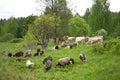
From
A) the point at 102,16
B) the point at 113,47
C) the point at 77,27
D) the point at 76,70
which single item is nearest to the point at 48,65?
the point at 76,70

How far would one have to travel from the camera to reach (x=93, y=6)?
68.1 metres

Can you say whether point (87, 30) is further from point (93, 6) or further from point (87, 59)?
point (87, 59)

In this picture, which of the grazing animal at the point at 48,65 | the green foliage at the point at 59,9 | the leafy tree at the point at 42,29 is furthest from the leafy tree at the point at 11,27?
the grazing animal at the point at 48,65

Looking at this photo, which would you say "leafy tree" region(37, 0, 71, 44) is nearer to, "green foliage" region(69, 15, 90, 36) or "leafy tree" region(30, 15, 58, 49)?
"green foliage" region(69, 15, 90, 36)

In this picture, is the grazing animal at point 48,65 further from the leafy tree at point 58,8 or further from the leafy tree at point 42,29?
the leafy tree at point 58,8

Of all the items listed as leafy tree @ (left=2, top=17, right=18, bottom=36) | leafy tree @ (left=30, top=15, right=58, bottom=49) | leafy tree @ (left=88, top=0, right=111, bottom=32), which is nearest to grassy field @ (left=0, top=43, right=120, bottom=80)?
leafy tree @ (left=30, top=15, right=58, bottom=49)

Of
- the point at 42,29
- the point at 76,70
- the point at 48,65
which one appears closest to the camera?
the point at 76,70

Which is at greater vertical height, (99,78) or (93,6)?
(93,6)

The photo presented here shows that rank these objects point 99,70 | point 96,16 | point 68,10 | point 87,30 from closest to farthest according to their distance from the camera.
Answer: point 99,70, point 68,10, point 87,30, point 96,16

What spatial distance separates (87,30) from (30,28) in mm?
18972

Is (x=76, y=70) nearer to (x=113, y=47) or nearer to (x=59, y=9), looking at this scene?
(x=113, y=47)

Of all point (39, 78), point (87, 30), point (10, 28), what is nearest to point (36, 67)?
point (39, 78)

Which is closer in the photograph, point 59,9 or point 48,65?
point 48,65

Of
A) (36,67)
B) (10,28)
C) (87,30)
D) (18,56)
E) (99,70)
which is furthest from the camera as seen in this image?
(10,28)
